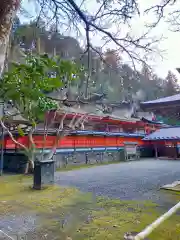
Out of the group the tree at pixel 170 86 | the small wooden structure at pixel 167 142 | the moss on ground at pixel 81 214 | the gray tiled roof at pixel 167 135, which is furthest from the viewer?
the tree at pixel 170 86

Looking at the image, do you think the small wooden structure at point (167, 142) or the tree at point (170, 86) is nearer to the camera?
the small wooden structure at point (167, 142)

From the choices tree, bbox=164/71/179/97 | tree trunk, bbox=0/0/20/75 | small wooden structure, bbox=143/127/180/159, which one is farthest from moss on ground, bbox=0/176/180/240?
tree, bbox=164/71/179/97

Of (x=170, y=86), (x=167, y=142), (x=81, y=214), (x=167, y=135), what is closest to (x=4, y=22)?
(x=81, y=214)

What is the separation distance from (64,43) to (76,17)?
4.82ft

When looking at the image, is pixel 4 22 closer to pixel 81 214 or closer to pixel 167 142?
pixel 81 214

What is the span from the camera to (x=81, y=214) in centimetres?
430

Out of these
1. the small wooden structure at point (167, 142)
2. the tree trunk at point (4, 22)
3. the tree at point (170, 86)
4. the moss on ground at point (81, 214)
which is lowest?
the moss on ground at point (81, 214)

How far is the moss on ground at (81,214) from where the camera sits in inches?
132

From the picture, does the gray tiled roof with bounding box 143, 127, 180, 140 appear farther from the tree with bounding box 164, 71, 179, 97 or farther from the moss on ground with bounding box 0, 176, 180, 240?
the tree with bounding box 164, 71, 179, 97

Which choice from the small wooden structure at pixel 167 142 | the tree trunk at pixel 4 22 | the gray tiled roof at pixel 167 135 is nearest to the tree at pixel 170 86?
the gray tiled roof at pixel 167 135

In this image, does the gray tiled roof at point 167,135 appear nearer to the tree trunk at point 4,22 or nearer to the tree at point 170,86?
the tree at point 170,86

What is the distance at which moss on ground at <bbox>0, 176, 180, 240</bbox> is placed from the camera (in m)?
3.34

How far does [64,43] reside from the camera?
5254 mm

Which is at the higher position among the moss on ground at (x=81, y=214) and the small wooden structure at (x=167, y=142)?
the small wooden structure at (x=167, y=142)
